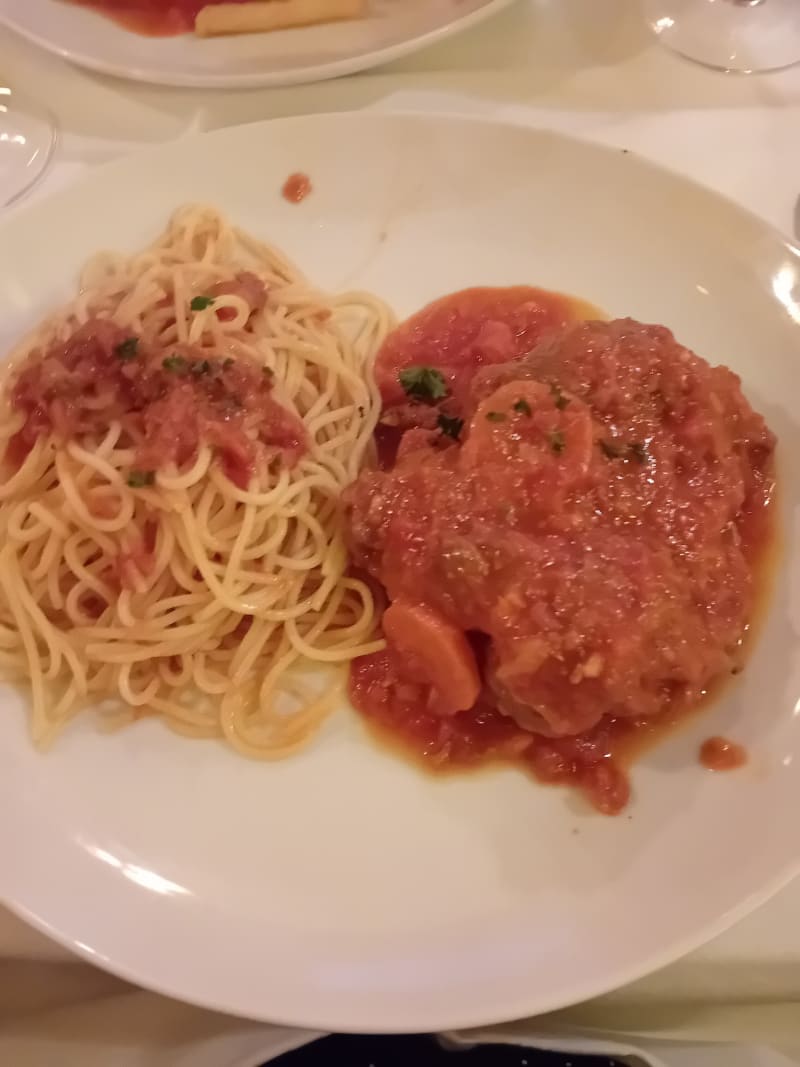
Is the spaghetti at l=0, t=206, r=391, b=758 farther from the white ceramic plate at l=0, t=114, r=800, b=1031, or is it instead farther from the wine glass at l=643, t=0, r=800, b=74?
the wine glass at l=643, t=0, r=800, b=74

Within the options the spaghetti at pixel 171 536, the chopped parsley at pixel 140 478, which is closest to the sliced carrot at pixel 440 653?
the spaghetti at pixel 171 536

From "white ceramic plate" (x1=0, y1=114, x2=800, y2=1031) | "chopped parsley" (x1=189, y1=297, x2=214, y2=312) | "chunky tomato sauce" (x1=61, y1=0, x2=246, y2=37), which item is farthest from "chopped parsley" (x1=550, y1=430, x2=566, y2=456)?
"chunky tomato sauce" (x1=61, y1=0, x2=246, y2=37)

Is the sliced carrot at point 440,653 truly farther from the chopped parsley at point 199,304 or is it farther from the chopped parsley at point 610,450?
the chopped parsley at point 199,304

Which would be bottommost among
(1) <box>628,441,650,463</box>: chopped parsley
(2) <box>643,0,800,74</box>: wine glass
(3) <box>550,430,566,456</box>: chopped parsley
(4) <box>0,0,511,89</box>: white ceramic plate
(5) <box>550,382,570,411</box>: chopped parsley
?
(1) <box>628,441,650,463</box>: chopped parsley

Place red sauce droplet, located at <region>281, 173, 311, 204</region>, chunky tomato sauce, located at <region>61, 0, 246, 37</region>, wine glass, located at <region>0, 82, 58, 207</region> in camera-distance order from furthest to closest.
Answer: chunky tomato sauce, located at <region>61, 0, 246, 37</region>
wine glass, located at <region>0, 82, 58, 207</region>
red sauce droplet, located at <region>281, 173, 311, 204</region>

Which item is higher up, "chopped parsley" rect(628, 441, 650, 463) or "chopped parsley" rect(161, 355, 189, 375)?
"chopped parsley" rect(628, 441, 650, 463)
